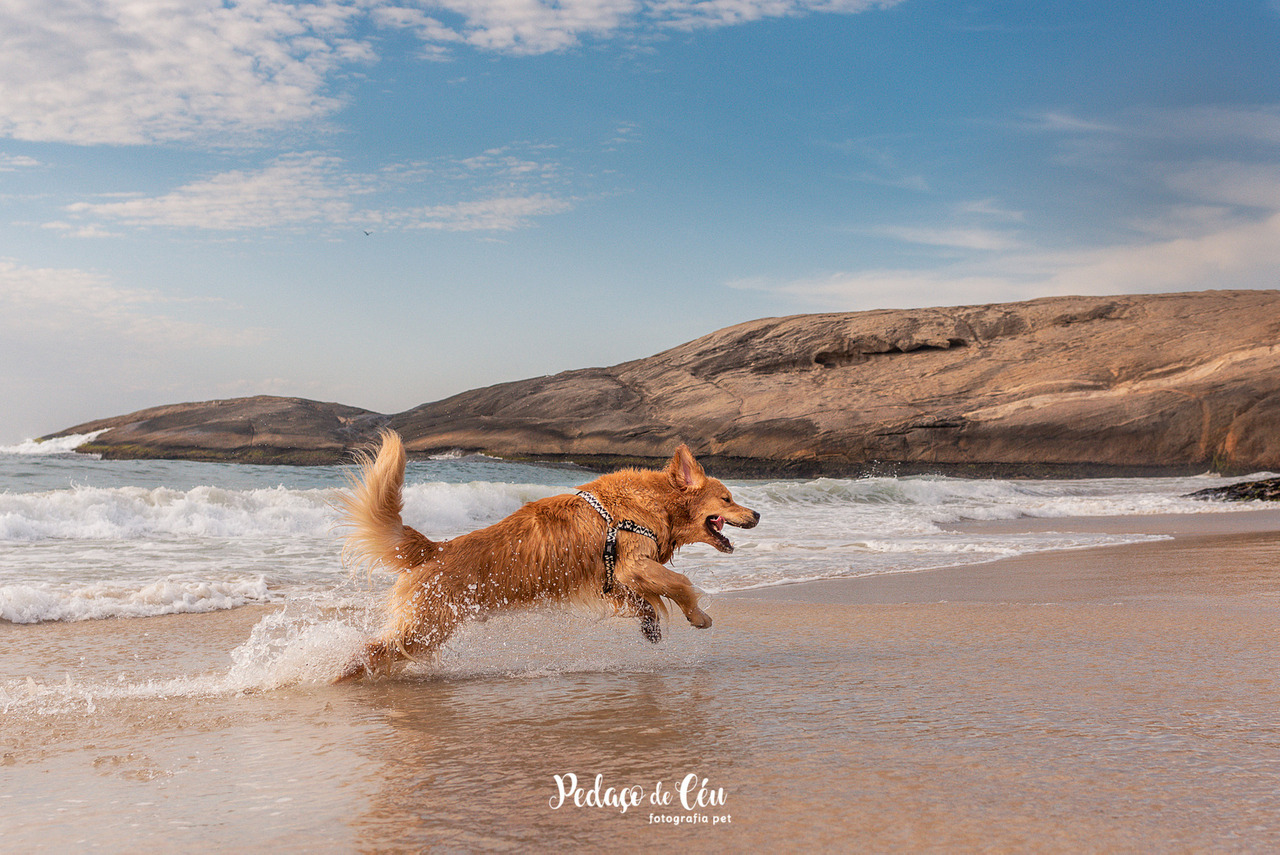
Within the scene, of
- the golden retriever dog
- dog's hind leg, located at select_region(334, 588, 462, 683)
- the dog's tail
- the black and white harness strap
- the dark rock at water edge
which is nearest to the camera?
dog's hind leg, located at select_region(334, 588, 462, 683)

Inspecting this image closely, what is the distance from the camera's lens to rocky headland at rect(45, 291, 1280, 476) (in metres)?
27.3

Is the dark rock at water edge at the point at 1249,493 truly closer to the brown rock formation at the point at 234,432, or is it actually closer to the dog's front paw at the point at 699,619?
the dog's front paw at the point at 699,619

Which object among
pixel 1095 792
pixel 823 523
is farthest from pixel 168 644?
pixel 823 523

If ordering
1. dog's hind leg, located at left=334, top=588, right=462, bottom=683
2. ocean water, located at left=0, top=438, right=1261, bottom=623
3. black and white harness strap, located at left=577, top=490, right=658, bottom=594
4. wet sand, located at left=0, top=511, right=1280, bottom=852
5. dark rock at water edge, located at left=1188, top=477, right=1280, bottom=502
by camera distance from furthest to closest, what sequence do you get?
dark rock at water edge, located at left=1188, top=477, right=1280, bottom=502 → ocean water, located at left=0, top=438, right=1261, bottom=623 → black and white harness strap, located at left=577, top=490, right=658, bottom=594 → dog's hind leg, located at left=334, top=588, right=462, bottom=683 → wet sand, located at left=0, top=511, right=1280, bottom=852

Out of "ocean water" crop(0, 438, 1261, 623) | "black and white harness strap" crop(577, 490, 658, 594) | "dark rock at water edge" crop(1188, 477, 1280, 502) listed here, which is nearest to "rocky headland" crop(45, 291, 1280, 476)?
"ocean water" crop(0, 438, 1261, 623)

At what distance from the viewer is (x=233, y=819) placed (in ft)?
7.43

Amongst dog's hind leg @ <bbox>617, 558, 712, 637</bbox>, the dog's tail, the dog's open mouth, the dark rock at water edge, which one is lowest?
A: the dark rock at water edge

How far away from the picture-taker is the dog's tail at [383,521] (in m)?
4.37

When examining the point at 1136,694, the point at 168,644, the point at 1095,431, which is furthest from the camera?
the point at 1095,431

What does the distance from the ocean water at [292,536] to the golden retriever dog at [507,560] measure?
326mm

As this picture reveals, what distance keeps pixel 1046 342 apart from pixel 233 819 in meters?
35.6

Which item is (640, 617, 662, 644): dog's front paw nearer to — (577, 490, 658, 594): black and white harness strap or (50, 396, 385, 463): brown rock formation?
(577, 490, 658, 594): black and white harness strap

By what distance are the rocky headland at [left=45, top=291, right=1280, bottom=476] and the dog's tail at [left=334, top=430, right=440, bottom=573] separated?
83.4 feet

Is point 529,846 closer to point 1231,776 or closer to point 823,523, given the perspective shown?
point 1231,776
